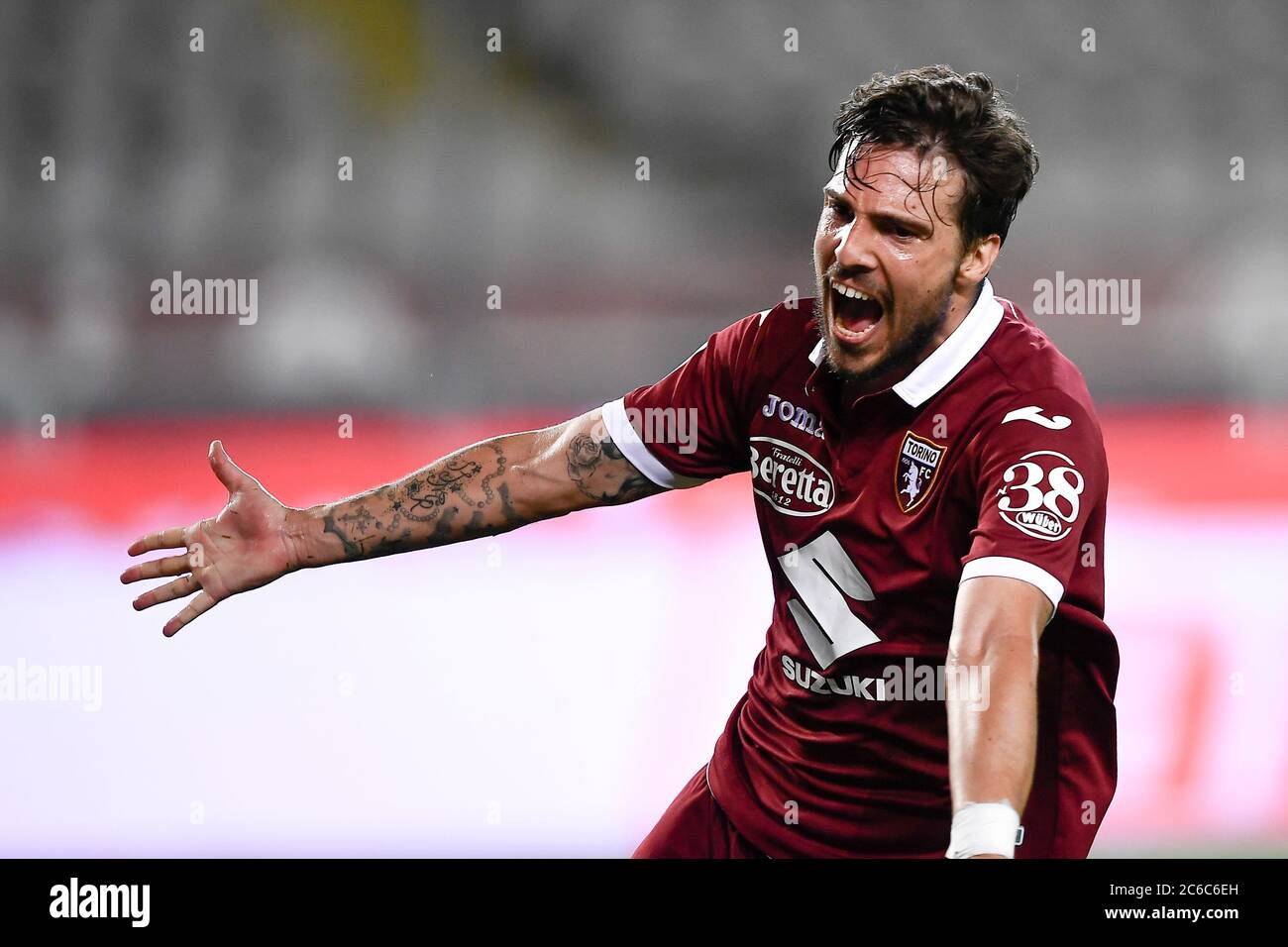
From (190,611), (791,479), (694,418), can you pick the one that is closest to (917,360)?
(791,479)

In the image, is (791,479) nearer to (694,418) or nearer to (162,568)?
(694,418)

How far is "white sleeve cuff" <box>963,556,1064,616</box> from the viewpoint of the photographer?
1.85 m

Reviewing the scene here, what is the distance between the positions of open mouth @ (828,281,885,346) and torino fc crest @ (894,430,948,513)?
0.64 feet

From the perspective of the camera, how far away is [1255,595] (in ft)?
10.5

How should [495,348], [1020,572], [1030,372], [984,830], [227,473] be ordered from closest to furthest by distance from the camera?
[984,830]
[1020,572]
[1030,372]
[227,473]
[495,348]

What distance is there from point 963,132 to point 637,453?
31.9 inches

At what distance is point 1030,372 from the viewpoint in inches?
79.4

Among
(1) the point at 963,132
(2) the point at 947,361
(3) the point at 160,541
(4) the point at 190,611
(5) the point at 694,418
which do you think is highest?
(1) the point at 963,132

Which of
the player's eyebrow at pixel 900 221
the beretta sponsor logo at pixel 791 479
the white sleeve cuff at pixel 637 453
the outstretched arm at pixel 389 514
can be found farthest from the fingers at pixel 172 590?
the player's eyebrow at pixel 900 221

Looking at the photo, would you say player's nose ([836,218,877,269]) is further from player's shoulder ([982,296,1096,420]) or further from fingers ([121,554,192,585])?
fingers ([121,554,192,585])

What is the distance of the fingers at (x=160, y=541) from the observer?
2.31 meters

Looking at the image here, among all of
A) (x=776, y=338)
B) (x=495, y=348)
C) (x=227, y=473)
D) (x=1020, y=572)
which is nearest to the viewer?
(x=1020, y=572)
